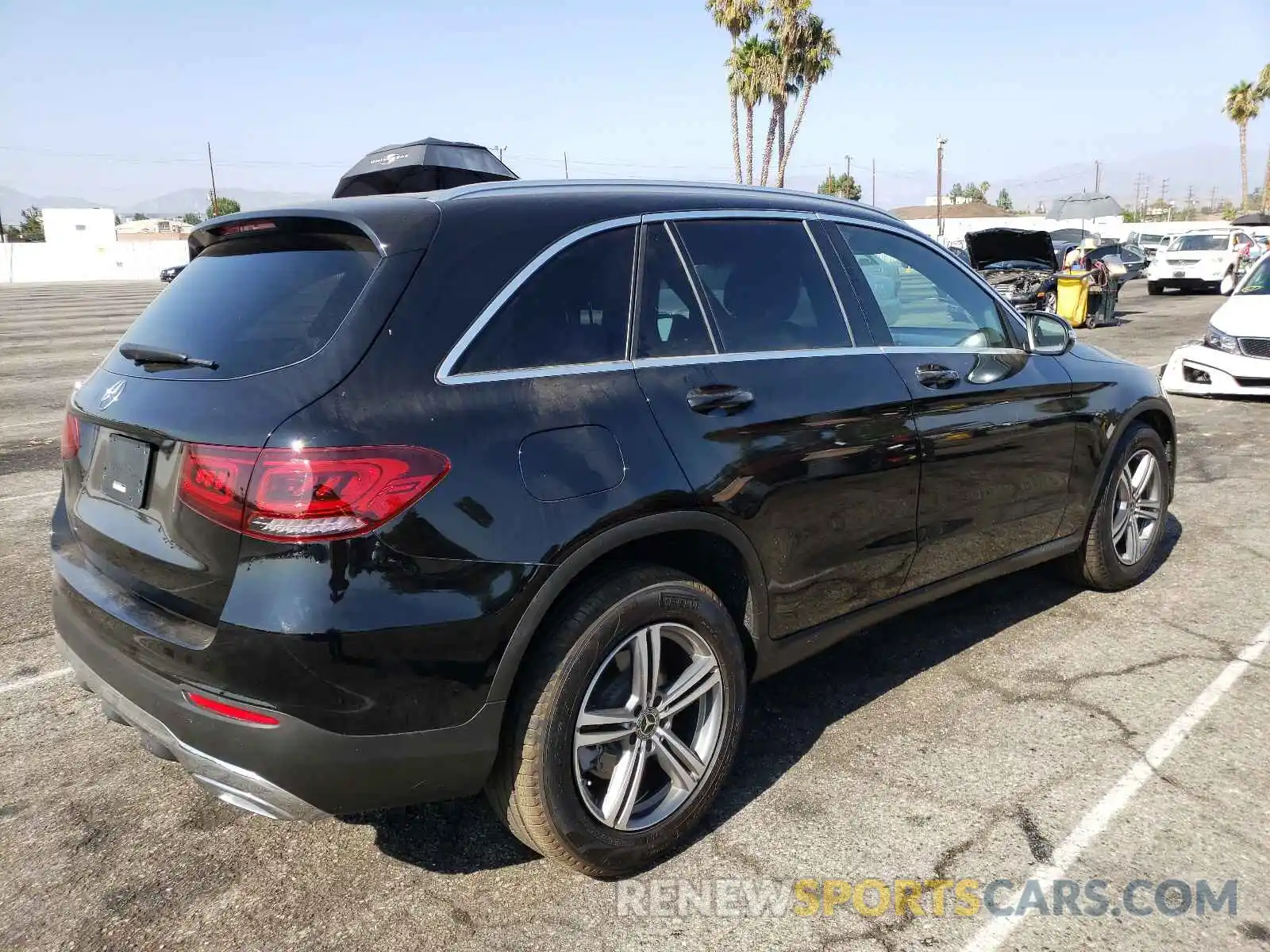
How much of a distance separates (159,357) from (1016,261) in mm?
16895

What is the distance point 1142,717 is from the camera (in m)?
3.54

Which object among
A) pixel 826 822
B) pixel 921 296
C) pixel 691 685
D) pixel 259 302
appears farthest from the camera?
pixel 921 296

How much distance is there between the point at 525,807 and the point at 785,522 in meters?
1.13

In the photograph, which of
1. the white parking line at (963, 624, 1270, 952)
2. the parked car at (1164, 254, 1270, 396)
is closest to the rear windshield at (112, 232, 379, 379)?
the white parking line at (963, 624, 1270, 952)

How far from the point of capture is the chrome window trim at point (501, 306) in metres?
2.38

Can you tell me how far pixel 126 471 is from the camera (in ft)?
8.36

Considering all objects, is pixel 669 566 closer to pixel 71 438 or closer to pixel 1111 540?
pixel 71 438

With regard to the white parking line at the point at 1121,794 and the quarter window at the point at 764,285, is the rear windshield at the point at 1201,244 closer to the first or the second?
the white parking line at the point at 1121,794

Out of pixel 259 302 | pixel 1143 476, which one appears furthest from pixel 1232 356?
pixel 259 302

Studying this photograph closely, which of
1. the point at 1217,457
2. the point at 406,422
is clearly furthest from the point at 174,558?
the point at 1217,457

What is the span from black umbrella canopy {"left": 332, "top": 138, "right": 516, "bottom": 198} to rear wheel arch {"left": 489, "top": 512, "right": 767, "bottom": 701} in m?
6.85

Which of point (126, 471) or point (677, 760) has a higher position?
point (126, 471)

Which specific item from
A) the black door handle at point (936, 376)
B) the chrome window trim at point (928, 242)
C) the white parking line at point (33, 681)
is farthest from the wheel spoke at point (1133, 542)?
the white parking line at point (33, 681)

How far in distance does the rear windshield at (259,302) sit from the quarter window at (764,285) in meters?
1.06
